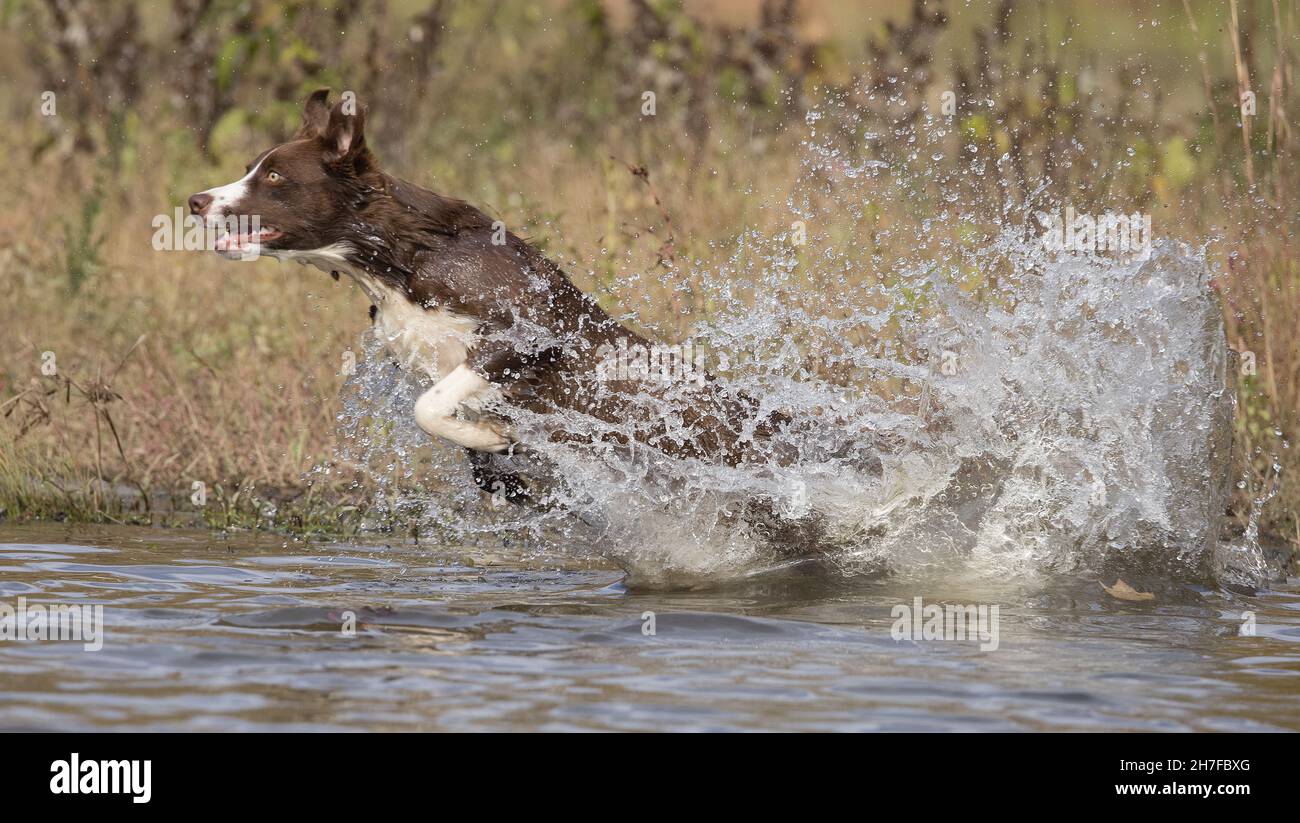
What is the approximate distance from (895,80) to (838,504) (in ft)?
16.0

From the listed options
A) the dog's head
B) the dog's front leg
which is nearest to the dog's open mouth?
the dog's head

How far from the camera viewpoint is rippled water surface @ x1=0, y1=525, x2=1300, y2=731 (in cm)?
492

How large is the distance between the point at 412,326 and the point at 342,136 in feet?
2.73

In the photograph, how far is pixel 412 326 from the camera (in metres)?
7.17

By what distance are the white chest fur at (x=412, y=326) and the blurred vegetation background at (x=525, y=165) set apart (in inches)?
43.5

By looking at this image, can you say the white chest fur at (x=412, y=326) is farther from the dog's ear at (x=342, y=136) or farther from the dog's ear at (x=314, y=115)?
the dog's ear at (x=314, y=115)

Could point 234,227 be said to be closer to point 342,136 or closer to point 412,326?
point 342,136

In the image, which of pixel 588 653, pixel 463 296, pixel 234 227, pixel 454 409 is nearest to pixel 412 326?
pixel 463 296

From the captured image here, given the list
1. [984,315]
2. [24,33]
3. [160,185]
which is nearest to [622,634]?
[984,315]

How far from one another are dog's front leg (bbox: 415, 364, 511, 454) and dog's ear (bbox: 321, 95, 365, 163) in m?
1.01

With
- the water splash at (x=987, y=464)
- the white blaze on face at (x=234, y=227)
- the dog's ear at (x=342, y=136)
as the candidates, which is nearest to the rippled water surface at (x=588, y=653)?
the water splash at (x=987, y=464)

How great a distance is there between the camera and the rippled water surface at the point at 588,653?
4.92 meters

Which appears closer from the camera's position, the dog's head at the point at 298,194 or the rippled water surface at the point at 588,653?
the rippled water surface at the point at 588,653

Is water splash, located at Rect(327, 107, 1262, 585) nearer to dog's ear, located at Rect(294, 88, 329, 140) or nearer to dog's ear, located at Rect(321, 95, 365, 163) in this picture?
dog's ear, located at Rect(321, 95, 365, 163)
